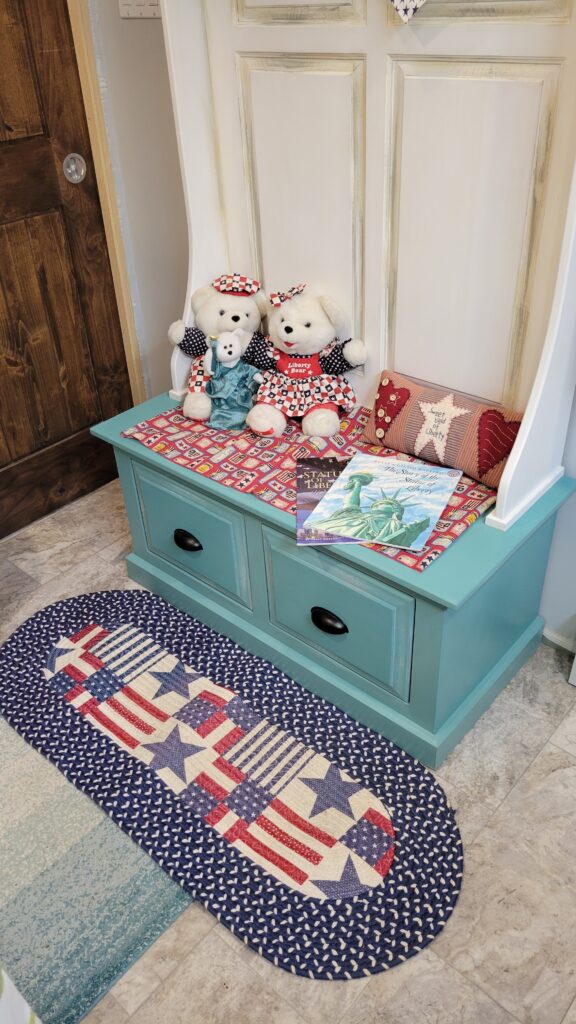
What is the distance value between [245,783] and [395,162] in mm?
1302

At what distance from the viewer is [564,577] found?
6.18ft

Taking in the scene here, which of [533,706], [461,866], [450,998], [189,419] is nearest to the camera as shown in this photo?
[450,998]

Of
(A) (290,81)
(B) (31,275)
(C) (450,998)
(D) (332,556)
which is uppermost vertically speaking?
(A) (290,81)

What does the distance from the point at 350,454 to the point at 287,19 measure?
915 millimetres

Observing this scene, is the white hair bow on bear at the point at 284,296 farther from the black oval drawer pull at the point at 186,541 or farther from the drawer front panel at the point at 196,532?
the black oval drawer pull at the point at 186,541

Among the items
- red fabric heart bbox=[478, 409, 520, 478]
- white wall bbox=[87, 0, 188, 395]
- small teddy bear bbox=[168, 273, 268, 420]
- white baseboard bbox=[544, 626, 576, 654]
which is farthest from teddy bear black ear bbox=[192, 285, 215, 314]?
white baseboard bbox=[544, 626, 576, 654]

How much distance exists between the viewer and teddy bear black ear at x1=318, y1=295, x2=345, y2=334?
186cm

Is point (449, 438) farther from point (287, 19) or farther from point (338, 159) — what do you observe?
point (287, 19)

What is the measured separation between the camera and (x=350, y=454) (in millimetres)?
1863

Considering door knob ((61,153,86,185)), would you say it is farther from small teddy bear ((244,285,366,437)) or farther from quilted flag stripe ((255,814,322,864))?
quilted flag stripe ((255,814,322,864))

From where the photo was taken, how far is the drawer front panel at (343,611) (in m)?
1.62

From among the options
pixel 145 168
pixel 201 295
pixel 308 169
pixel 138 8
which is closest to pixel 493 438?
pixel 308 169

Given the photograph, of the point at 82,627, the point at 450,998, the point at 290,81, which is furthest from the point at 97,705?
the point at 290,81

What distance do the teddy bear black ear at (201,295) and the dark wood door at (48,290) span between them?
23.0 inches
